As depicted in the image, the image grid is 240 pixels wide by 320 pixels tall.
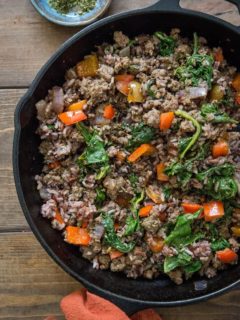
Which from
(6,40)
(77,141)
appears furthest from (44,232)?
(6,40)

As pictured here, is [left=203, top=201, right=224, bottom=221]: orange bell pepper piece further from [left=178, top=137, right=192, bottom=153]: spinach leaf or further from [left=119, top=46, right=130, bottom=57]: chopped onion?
[left=119, top=46, right=130, bottom=57]: chopped onion

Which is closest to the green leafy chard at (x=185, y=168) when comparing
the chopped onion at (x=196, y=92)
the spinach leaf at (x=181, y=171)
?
the spinach leaf at (x=181, y=171)

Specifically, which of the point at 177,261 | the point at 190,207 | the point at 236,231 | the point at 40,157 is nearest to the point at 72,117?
the point at 40,157

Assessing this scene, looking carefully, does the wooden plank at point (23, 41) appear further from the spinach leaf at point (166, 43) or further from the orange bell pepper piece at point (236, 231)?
the orange bell pepper piece at point (236, 231)

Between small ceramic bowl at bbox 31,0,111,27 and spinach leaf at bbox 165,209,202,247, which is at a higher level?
small ceramic bowl at bbox 31,0,111,27

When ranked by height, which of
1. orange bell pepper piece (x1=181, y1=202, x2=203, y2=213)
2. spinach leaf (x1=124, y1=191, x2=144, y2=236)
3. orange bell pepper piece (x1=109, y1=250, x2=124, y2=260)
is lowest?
orange bell pepper piece (x1=109, y1=250, x2=124, y2=260)

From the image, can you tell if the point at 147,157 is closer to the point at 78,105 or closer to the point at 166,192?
the point at 166,192

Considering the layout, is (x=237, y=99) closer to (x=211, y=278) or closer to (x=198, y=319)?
(x=211, y=278)

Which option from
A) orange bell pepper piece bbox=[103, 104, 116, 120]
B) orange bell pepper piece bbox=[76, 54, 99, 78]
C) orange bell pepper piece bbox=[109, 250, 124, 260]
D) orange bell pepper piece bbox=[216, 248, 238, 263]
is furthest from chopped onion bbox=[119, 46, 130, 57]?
orange bell pepper piece bbox=[216, 248, 238, 263]
